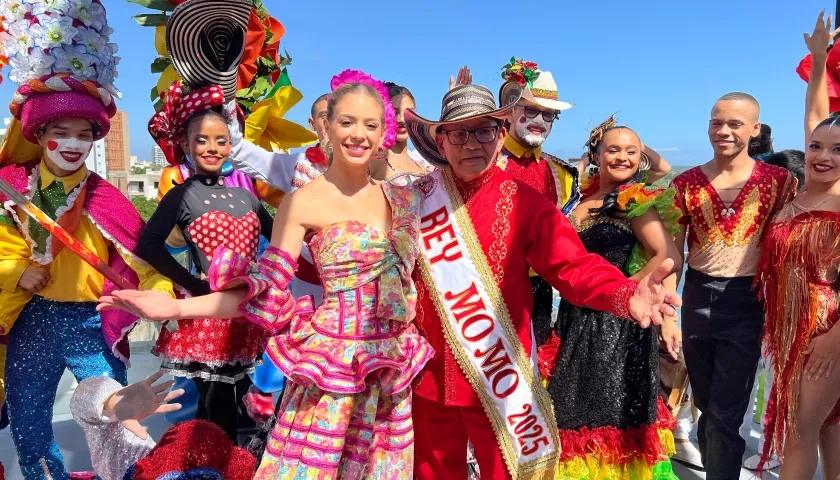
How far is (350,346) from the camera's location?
88.4 inches

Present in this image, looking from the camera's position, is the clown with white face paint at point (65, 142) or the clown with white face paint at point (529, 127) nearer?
the clown with white face paint at point (65, 142)

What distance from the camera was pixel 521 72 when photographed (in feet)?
13.6

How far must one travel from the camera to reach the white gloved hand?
3.07 metres

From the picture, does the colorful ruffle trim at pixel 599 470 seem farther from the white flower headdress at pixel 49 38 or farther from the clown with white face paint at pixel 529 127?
the white flower headdress at pixel 49 38

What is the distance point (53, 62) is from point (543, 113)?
2743 millimetres

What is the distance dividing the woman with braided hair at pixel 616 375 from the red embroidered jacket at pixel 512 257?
24.9 inches

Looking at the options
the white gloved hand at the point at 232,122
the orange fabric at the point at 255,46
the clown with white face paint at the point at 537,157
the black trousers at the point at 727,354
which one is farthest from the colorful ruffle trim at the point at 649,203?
the orange fabric at the point at 255,46

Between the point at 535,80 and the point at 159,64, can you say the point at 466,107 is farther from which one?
the point at 159,64

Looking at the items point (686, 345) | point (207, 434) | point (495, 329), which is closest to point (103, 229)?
point (207, 434)

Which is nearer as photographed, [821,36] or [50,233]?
[50,233]

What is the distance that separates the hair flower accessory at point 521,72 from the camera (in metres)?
4.08

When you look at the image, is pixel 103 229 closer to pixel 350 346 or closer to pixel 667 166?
pixel 350 346

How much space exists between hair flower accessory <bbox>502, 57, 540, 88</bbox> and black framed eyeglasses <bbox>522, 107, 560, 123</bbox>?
0.32m

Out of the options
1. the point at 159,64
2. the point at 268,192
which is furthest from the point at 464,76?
the point at 159,64
